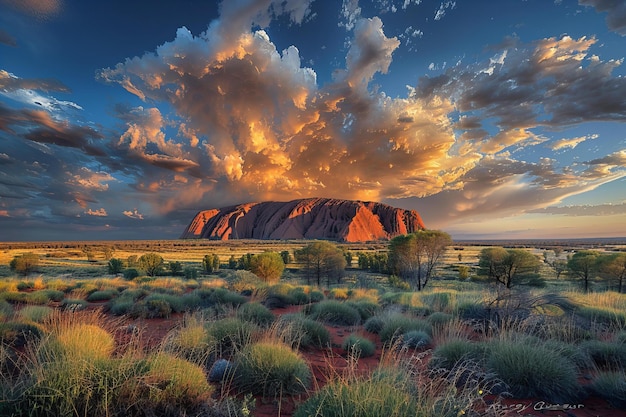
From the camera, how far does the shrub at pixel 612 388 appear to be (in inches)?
184

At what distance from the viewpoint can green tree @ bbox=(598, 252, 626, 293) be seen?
26812 millimetres

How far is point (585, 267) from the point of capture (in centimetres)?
3070

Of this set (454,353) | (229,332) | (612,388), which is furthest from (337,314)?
(612,388)

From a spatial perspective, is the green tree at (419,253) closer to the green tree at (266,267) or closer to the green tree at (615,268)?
the green tree at (615,268)

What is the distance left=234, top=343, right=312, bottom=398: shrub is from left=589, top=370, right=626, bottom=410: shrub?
463 centimetres

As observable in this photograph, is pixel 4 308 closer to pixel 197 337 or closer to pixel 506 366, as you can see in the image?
pixel 197 337

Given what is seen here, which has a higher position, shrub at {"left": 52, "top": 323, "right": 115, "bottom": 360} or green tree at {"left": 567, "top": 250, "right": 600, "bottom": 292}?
shrub at {"left": 52, "top": 323, "right": 115, "bottom": 360}

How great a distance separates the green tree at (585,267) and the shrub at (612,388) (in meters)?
32.4

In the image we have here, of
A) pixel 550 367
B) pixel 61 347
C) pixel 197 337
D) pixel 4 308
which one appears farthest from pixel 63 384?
pixel 4 308

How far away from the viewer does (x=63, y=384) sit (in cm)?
352

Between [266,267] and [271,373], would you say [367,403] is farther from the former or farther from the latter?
[266,267]

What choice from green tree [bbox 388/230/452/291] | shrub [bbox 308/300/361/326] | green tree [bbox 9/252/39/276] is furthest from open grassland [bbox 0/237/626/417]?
green tree [bbox 9/252/39/276]

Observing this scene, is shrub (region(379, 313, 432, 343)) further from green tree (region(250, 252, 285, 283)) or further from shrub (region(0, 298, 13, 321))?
green tree (region(250, 252, 285, 283))

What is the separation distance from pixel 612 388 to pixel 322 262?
33.7m
